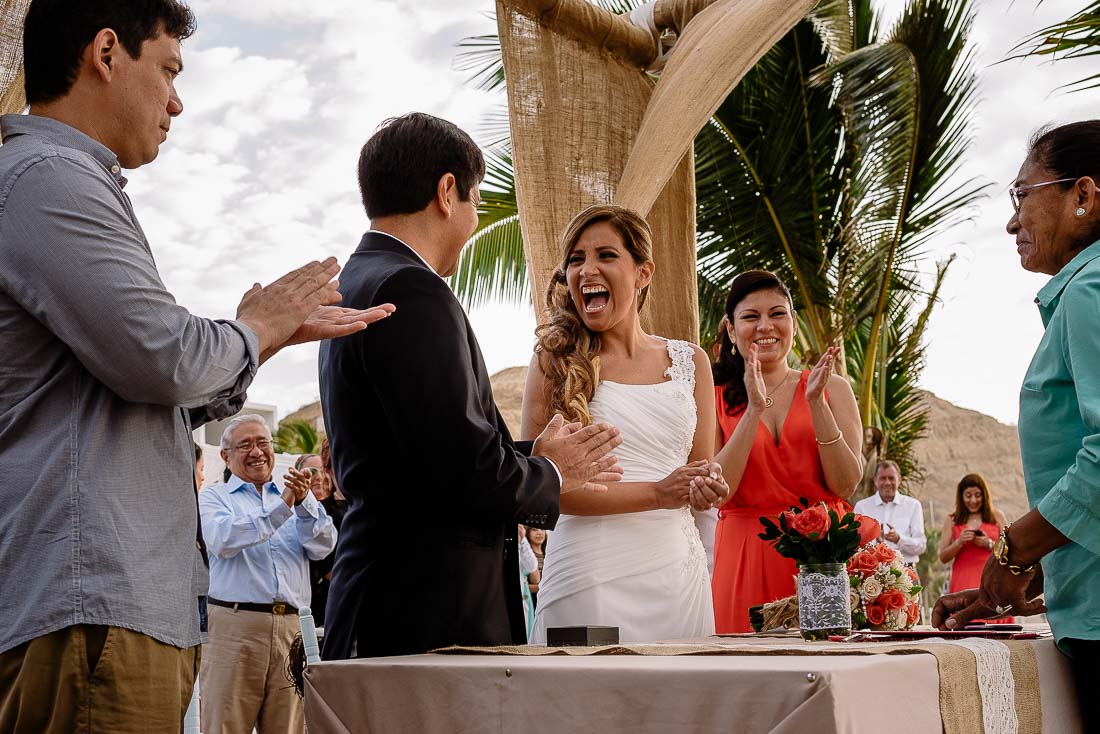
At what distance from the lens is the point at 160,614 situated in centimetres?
171

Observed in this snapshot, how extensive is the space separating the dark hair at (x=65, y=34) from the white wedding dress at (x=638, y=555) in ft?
6.05

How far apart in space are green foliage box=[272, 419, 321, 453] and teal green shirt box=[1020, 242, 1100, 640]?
2913 centimetres

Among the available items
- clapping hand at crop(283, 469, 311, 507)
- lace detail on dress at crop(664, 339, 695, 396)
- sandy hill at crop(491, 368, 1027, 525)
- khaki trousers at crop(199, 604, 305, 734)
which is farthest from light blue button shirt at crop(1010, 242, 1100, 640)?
sandy hill at crop(491, 368, 1027, 525)

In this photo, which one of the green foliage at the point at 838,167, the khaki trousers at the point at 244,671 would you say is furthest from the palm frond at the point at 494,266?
the khaki trousers at the point at 244,671

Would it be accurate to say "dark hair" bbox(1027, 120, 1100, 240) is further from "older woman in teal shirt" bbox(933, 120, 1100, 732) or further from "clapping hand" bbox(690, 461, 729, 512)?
"clapping hand" bbox(690, 461, 729, 512)

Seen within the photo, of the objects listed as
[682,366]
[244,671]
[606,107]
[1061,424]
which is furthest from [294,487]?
[1061,424]

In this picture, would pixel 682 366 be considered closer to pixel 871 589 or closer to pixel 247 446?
pixel 871 589

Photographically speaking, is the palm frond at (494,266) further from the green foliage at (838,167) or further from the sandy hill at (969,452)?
the sandy hill at (969,452)

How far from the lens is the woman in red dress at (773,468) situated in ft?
11.6

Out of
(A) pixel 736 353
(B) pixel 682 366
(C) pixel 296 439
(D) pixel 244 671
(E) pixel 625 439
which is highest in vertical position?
(C) pixel 296 439

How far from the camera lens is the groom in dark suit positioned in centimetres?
215

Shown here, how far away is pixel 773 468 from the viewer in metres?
3.62

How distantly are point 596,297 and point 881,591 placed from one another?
1.28 m

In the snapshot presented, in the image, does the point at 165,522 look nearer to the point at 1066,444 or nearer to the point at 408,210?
the point at 408,210
